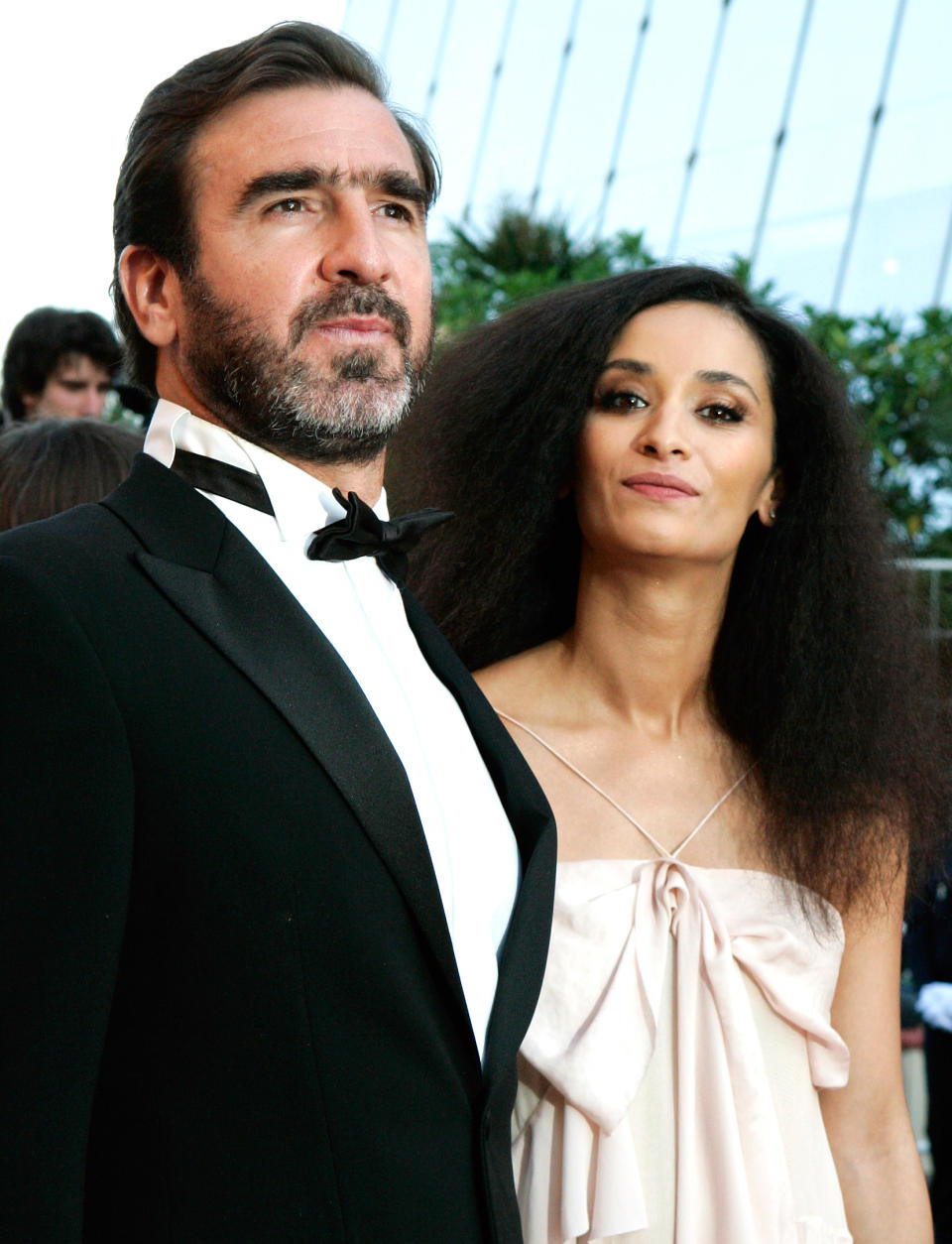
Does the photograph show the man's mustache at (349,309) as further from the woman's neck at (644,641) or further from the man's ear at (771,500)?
the man's ear at (771,500)

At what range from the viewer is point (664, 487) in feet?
7.06

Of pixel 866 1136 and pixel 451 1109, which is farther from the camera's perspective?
pixel 866 1136

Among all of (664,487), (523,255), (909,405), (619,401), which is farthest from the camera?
(523,255)

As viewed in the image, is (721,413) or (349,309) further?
(721,413)

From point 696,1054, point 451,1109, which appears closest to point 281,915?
point 451,1109

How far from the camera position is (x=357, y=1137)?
131cm

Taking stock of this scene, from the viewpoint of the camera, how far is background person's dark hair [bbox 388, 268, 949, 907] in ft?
7.34

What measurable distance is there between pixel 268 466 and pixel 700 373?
89cm

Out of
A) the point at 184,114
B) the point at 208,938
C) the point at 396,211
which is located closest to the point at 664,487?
the point at 396,211

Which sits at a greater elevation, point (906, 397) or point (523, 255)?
point (523, 255)

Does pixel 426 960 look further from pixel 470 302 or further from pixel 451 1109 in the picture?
pixel 470 302

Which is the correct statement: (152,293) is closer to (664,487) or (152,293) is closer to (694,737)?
(664,487)

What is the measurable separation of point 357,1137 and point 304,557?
0.60 metres

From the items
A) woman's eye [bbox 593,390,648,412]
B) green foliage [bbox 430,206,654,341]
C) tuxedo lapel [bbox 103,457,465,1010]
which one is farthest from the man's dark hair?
green foliage [bbox 430,206,654,341]
